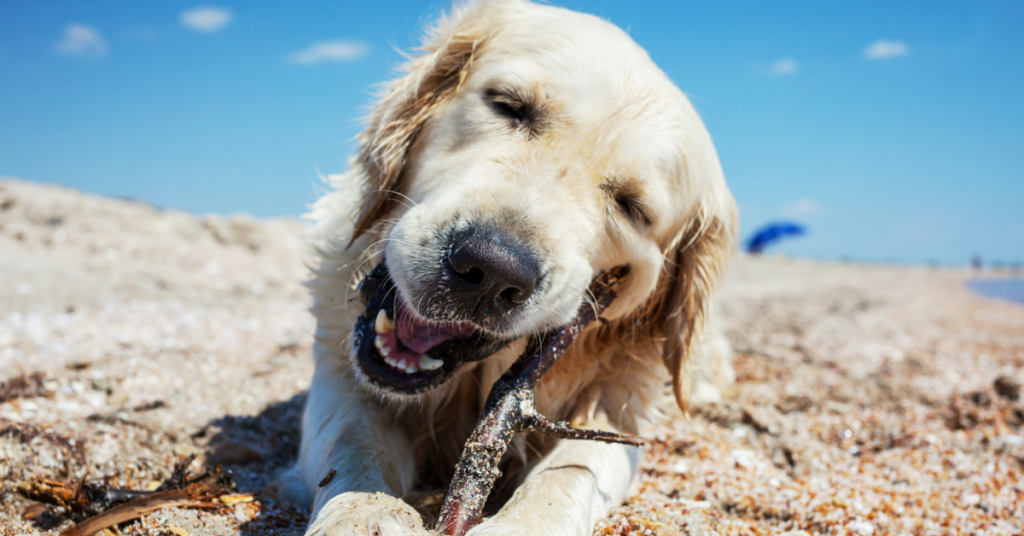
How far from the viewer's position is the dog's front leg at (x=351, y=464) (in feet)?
6.04

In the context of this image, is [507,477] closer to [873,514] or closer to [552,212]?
[552,212]

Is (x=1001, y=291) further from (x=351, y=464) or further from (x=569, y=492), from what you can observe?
(x=351, y=464)

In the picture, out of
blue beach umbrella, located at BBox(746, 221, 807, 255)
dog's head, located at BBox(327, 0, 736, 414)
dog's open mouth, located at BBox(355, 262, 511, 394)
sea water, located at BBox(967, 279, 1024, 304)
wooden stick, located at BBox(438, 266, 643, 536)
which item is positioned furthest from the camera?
blue beach umbrella, located at BBox(746, 221, 807, 255)

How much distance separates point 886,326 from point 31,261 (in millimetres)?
10386

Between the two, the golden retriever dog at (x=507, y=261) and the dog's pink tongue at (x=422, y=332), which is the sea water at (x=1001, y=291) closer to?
the golden retriever dog at (x=507, y=261)

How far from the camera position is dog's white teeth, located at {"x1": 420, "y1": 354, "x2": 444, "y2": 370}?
227 centimetres

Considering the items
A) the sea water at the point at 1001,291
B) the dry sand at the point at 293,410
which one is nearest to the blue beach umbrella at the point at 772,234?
the sea water at the point at 1001,291

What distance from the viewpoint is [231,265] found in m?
8.98

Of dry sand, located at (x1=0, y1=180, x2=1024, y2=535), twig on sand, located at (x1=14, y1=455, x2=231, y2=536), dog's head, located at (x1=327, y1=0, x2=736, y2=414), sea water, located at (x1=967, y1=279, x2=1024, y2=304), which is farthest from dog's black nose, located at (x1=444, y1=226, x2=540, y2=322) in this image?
sea water, located at (x1=967, y1=279, x2=1024, y2=304)

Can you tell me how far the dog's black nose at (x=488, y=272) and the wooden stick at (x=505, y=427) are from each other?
0.28 meters

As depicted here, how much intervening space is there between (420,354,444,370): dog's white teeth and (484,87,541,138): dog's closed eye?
878 millimetres

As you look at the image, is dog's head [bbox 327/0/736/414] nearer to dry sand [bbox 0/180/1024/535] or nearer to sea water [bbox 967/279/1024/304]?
dry sand [bbox 0/180/1024/535]

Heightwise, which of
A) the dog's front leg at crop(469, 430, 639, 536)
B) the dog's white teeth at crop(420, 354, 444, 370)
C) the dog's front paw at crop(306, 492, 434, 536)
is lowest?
the dog's front paw at crop(306, 492, 434, 536)

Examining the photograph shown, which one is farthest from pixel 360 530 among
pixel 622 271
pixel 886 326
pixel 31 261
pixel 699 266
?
pixel 886 326
